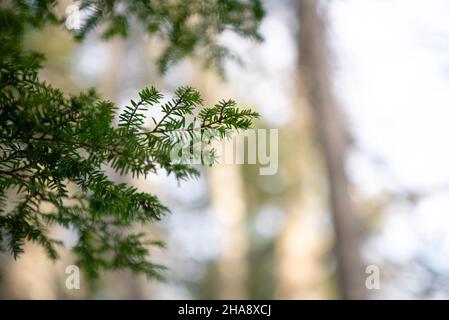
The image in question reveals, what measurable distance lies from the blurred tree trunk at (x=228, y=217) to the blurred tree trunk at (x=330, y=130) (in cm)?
417

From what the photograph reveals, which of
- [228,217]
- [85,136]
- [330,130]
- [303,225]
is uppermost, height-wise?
[330,130]

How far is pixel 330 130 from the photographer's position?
4.90 m

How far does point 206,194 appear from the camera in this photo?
14.0 m

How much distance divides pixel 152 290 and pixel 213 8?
1026 cm

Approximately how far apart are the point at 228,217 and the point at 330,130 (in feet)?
18.1

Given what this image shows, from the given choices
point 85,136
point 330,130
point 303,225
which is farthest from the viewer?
point 303,225

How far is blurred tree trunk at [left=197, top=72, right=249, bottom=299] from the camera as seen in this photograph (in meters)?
9.38

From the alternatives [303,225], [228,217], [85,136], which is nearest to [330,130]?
[303,225]

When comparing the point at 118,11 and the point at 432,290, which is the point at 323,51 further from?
the point at 118,11

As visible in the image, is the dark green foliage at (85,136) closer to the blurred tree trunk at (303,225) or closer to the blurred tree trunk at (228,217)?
the blurred tree trunk at (303,225)

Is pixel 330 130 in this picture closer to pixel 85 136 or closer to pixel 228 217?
pixel 85 136

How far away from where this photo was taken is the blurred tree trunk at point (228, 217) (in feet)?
30.8

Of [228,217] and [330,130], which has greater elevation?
[330,130]

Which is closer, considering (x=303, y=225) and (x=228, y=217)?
(x=303, y=225)
